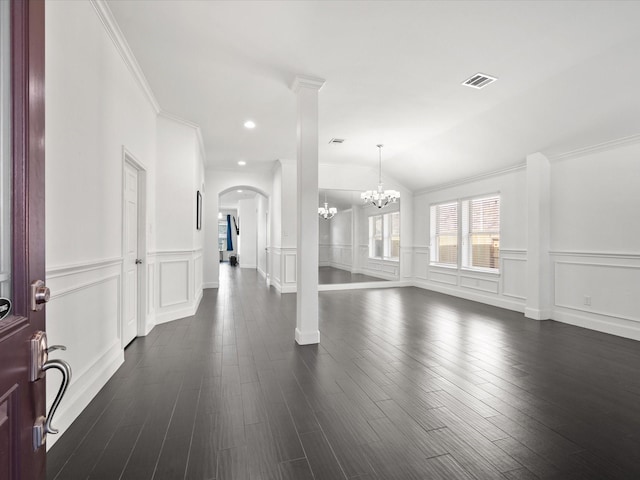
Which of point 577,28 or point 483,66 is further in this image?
point 483,66

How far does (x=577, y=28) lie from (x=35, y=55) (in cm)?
378

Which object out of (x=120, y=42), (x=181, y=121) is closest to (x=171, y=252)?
(x=181, y=121)

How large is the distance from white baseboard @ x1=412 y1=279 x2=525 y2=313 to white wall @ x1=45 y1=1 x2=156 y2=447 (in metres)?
5.88

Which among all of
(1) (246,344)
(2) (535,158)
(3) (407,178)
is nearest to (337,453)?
(1) (246,344)

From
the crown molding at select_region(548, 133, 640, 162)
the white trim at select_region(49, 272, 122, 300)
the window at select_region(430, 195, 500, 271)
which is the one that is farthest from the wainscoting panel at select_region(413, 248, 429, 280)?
the white trim at select_region(49, 272, 122, 300)

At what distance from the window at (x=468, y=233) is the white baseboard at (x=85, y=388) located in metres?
6.13

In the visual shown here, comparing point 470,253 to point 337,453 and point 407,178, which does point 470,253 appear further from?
point 337,453

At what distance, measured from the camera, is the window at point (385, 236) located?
340 inches

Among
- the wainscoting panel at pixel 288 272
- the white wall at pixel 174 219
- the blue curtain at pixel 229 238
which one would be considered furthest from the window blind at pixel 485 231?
the blue curtain at pixel 229 238

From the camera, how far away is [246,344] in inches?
147

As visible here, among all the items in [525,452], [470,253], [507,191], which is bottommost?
[525,452]

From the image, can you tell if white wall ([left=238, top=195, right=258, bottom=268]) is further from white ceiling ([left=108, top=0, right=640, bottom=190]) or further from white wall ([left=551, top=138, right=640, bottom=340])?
white wall ([left=551, top=138, right=640, bottom=340])

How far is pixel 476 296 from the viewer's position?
652cm

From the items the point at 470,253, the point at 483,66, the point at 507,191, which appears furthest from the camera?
the point at 470,253
